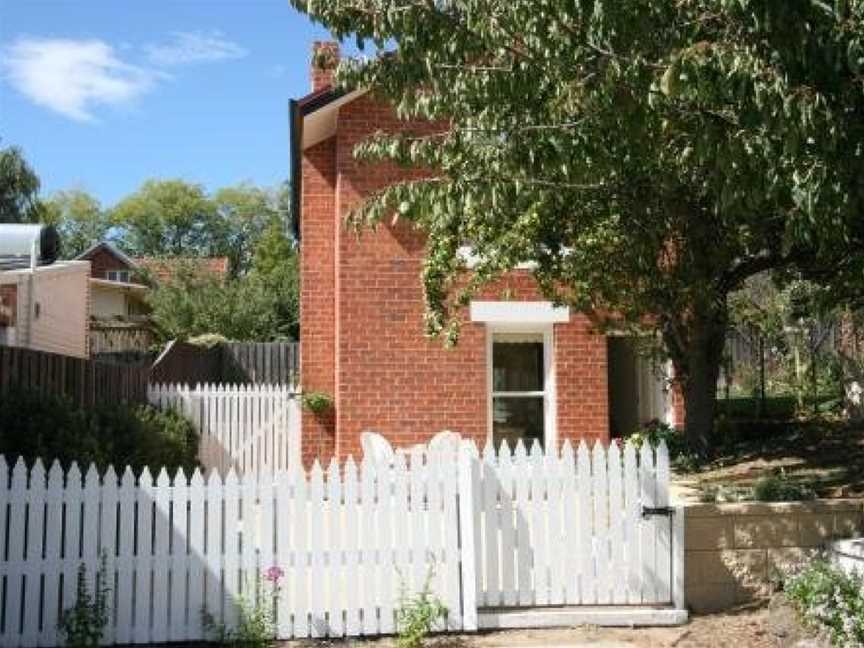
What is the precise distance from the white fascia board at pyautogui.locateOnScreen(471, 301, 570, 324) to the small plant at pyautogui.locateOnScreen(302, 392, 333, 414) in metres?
2.57

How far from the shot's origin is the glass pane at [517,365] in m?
15.1

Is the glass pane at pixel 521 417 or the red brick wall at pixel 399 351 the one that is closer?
the red brick wall at pixel 399 351

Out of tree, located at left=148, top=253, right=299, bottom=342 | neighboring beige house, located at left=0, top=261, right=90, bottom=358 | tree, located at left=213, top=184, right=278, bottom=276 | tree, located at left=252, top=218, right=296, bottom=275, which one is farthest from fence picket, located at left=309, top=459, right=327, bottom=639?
tree, located at left=213, top=184, right=278, bottom=276

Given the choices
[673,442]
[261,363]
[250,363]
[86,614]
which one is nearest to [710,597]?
[86,614]

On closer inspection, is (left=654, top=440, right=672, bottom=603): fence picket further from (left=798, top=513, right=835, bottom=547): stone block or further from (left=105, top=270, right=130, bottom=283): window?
(left=105, top=270, right=130, bottom=283): window

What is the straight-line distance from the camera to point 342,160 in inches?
574

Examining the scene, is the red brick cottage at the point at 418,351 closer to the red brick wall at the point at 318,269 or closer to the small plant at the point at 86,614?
the red brick wall at the point at 318,269

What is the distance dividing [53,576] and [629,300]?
6206 mm

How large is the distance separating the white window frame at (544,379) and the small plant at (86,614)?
318 inches

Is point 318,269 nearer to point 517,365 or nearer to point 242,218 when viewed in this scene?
point 517,365

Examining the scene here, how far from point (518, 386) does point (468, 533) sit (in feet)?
25.2

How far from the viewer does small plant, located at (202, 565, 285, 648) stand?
710cm

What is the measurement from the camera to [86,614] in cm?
696

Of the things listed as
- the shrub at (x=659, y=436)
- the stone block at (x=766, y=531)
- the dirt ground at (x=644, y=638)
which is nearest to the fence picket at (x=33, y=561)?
the dirt ground at (x=644, y=638)
